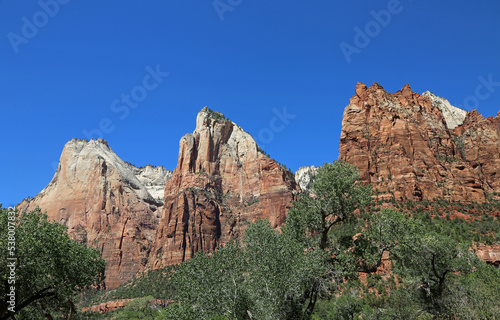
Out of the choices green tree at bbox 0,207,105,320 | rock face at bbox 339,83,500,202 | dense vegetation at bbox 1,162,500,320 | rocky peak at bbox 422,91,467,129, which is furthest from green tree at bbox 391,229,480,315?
rocky peak at bbox 422,91,467,129

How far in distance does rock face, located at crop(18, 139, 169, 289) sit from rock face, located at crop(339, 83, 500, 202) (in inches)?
3994

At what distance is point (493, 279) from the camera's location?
25531 millimetres

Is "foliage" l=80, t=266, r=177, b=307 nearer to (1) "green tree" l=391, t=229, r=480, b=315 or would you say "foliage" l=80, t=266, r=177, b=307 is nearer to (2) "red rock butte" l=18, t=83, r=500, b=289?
(2) "red rock butte" l=18, t=83, r=500, b=289

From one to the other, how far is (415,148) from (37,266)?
284 ft

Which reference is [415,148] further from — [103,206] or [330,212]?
[103,206]

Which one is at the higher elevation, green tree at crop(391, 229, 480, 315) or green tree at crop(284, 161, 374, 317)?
green tree at crop(284, 161, 374, 317)

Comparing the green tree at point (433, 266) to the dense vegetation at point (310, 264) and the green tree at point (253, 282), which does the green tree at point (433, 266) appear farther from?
the green tree at point (253, 282)

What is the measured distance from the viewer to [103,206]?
15850 cm

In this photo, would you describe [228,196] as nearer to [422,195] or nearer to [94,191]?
[94,191]

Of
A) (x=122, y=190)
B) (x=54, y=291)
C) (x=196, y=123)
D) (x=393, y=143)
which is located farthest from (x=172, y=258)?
(x=54, y=291)

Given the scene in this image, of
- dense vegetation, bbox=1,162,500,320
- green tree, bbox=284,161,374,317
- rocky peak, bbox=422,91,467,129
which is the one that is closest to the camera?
dense vegetation, bbox=1,162,500,320

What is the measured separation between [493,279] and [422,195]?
176ft

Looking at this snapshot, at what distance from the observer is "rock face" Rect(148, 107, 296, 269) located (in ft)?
433

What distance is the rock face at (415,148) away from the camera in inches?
3036
